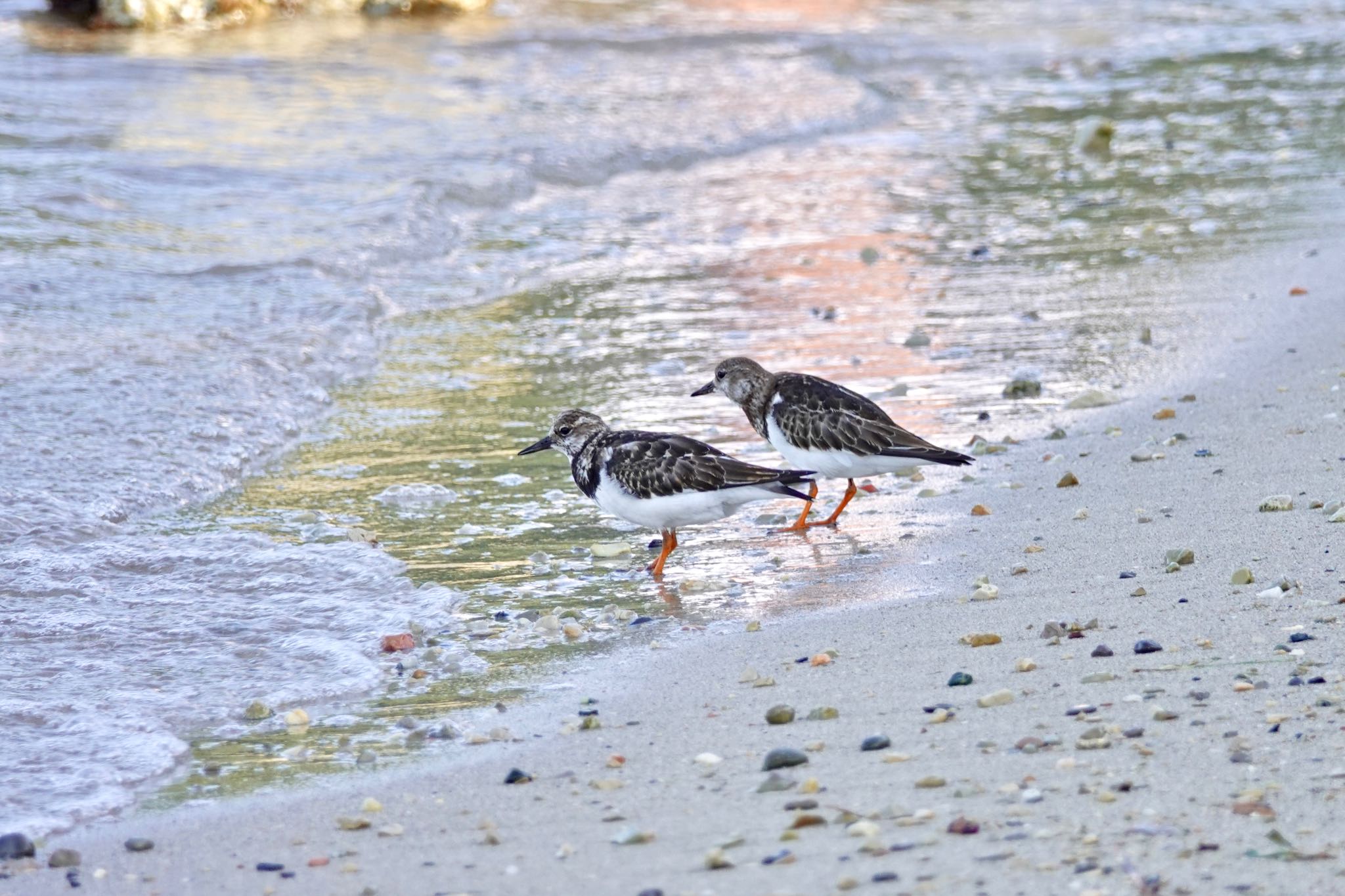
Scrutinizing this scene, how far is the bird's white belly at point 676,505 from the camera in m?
5.88

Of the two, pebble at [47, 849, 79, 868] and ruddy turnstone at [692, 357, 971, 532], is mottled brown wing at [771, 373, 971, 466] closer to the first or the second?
ruddy turnstone at [692, 357, 971, 532]

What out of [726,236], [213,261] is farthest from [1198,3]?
[213,261]

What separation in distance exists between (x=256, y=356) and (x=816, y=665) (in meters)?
5.11

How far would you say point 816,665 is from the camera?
4797mm

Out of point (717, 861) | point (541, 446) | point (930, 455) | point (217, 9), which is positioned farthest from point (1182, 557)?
point (217, 9)

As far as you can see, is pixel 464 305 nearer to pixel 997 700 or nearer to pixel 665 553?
pixel 665 553

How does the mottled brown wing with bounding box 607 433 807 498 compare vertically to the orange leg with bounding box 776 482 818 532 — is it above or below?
above

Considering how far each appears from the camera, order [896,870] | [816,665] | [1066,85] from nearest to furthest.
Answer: [896,870] < [816,665] < [1066,85]

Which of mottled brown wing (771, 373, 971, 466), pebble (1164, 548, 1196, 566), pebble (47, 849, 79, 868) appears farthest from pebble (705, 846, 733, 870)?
mottled brown wing (771, 373, 971, 466)

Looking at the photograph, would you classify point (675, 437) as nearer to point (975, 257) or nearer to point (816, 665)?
point (816, 665)

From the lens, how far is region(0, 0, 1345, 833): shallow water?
5375 mm

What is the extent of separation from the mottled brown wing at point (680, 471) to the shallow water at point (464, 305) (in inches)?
13.3

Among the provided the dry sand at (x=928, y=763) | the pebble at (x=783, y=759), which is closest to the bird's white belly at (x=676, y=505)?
the dry sand at (x=928, y=763)

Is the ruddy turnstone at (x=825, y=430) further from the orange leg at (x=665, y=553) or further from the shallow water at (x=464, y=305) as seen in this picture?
the orange leg at (x=665, y=553)
